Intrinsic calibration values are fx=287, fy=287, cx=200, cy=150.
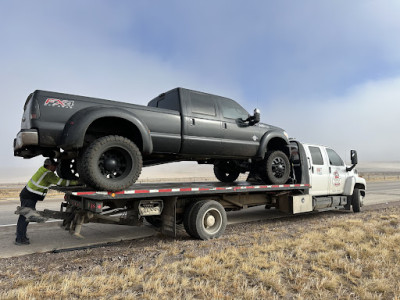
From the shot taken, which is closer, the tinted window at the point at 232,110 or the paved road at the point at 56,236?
the paved road at the point at 56,236

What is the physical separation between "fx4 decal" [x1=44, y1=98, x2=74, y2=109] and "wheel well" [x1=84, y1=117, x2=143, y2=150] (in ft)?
1.66

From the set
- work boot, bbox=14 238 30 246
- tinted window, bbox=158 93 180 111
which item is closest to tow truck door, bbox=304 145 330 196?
tinted window, bbox=158 93 180 111

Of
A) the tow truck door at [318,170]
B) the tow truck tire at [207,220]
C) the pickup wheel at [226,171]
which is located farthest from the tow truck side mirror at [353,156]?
the tow truck tire at [207,220]

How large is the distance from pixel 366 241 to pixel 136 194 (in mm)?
4055

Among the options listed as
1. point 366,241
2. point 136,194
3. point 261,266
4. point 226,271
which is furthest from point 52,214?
point 366,241

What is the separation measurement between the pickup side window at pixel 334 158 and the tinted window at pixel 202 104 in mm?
4580

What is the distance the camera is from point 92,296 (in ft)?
9.70

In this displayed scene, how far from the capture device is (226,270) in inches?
A: 143

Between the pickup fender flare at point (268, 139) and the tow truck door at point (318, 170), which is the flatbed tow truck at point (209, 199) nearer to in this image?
the tow truck door at point (318, 170)

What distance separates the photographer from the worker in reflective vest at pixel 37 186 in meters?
5.29

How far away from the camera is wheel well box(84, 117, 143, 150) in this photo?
15.5ft

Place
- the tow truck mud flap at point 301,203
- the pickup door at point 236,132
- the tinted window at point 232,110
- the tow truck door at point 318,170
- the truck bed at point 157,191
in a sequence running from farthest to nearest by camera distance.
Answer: the tow truck door at point 318,170 < the tow truck mud flap at point 301,203 < the tinted window at point 232,110 < the pickup door at point 236,132 < the truck bed at point 157,191

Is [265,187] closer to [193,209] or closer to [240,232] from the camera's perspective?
[240,232]

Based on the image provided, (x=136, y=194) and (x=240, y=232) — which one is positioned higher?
(x=136, y=194)
